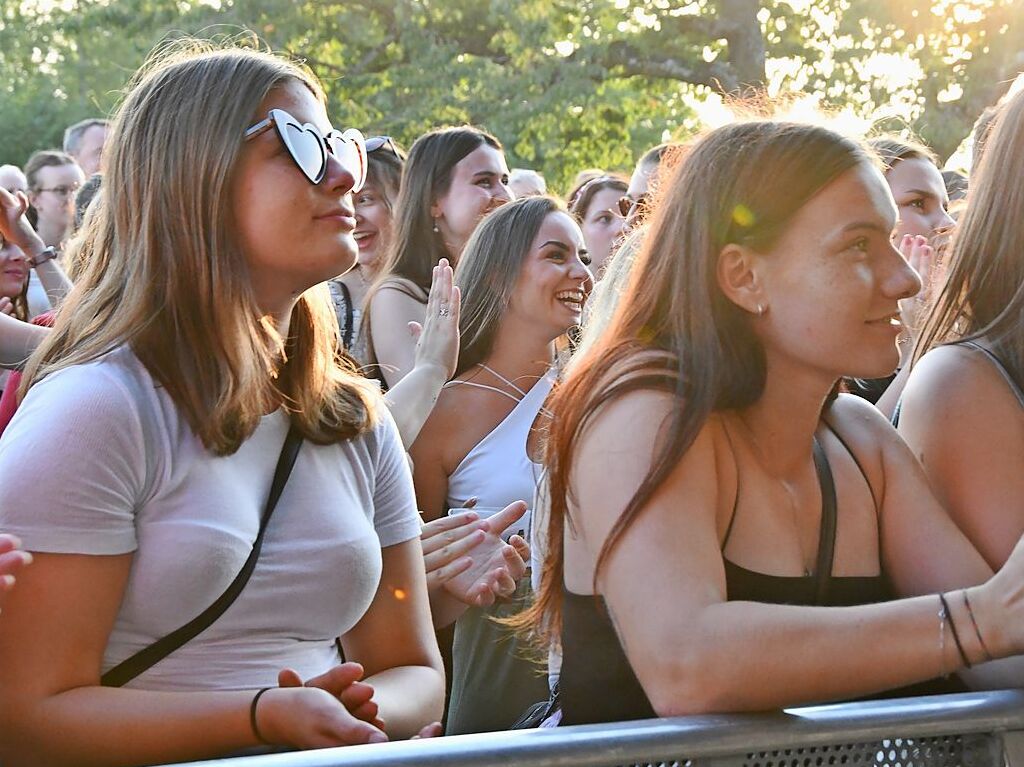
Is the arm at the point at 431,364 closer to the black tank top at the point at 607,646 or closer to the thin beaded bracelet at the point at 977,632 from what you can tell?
the black tank top at the point at 607,646

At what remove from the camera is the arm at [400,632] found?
98.9 inches

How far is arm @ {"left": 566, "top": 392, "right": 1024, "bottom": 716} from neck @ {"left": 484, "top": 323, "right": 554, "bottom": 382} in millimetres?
2425

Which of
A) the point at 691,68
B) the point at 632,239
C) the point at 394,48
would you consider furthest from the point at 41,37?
the point at 632,239

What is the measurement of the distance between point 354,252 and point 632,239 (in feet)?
3.60

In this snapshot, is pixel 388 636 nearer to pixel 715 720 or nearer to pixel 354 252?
pixel 354 252

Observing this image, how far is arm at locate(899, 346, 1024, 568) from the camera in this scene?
91.9 inches

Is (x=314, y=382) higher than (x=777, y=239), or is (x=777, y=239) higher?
(x=777, y=239)

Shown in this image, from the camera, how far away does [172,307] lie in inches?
91.2

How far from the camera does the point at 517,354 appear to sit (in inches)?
177

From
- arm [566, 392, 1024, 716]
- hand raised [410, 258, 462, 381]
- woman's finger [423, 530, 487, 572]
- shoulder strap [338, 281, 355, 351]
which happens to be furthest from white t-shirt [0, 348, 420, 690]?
shoulder strap [338, 281, 355, 351]

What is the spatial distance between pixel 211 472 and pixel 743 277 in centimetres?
90

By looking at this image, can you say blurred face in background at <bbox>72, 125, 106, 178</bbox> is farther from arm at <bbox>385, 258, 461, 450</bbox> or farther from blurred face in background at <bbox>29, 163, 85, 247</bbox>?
arm at <bbox>385, 258, 461, 450</bbox>

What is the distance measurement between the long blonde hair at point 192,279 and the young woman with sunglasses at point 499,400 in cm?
122

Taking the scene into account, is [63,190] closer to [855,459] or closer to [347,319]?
[347,319]
